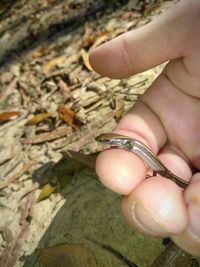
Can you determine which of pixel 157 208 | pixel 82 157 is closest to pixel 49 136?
pixel 82 157

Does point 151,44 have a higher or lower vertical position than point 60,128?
higher

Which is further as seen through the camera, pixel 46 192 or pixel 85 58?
pixel 85 58

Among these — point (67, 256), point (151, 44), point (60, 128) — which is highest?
point (151, 44)

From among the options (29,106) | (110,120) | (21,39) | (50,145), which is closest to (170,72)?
(110,120)

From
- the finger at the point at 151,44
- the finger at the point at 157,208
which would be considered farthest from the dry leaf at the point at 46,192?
the finger at the point at 157,208

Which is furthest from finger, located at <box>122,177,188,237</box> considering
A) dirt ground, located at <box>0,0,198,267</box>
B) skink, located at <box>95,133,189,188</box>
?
dirt ground, located at <box>0,0,198,267</box>

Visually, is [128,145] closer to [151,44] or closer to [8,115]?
[151,44]

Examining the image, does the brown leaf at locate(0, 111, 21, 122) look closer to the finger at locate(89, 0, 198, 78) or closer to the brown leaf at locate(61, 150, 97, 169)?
the brown leaf at locate(61, 150, 97, 169)

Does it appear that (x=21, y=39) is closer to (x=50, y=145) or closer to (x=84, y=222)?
(x=50, y=145)
